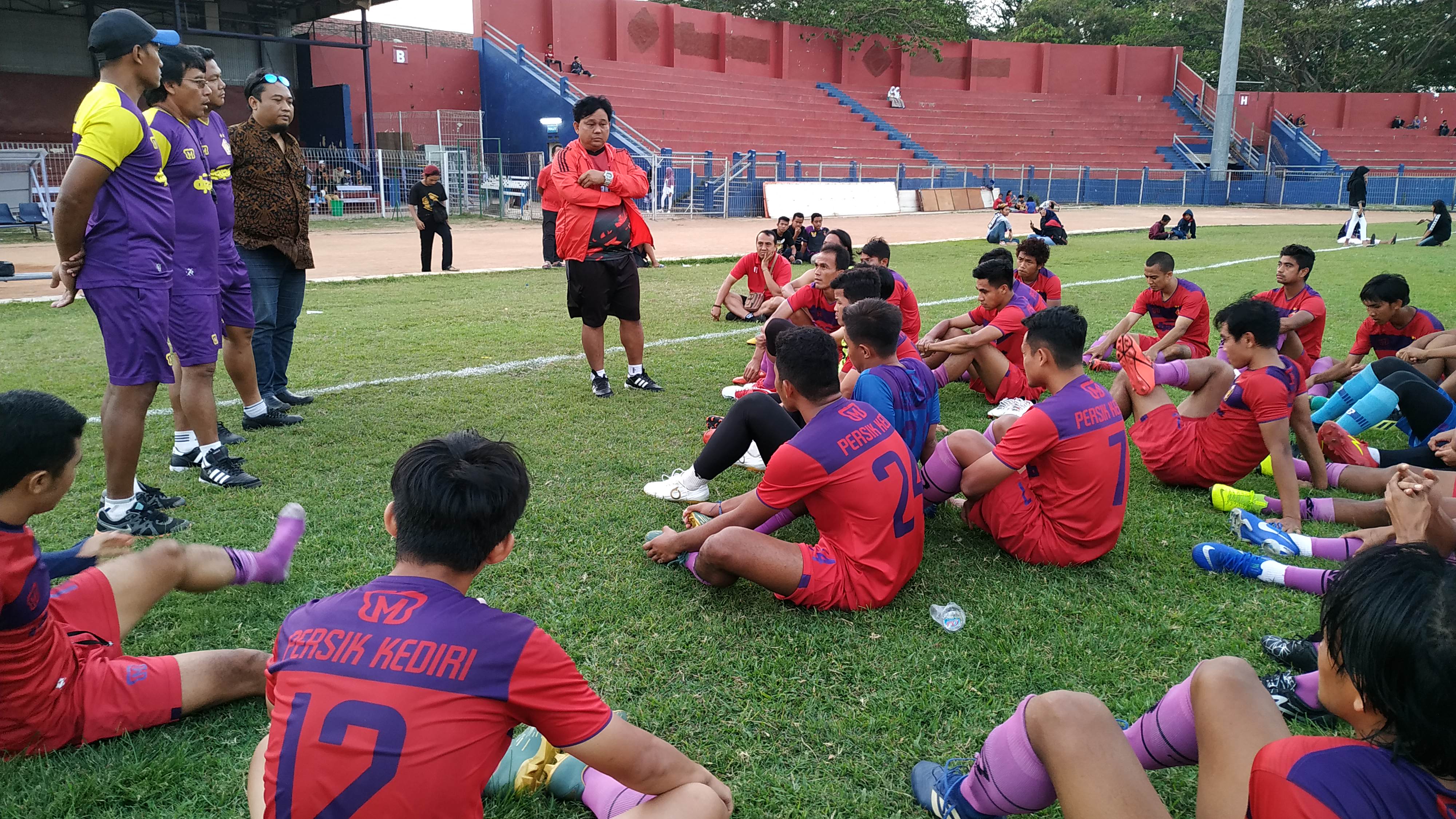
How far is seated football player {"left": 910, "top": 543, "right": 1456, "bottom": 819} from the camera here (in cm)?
147

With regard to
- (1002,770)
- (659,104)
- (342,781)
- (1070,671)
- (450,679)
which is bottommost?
(1070,671)

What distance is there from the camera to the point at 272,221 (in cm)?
605

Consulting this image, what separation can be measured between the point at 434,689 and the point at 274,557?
2.24 metres

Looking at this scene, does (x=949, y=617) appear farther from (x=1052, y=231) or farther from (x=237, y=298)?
(x=1052, y=231)

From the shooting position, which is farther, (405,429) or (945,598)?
(405,429)

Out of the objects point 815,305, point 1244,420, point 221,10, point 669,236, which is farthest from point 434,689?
point 221,10

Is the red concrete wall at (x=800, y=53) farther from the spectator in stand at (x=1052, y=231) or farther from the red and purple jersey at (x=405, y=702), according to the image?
the red and purple jersey at (x=405, y=702)

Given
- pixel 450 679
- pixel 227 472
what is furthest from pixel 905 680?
pixel 227 472

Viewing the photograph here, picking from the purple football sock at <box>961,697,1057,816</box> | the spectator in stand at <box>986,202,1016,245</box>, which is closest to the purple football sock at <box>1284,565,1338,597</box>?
the purple football sock at <box>961,697,1057,816</box>

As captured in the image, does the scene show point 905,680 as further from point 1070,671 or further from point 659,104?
point 659,104

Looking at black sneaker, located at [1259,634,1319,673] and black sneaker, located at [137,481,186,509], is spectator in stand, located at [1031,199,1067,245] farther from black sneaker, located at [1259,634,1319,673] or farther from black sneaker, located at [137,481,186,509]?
black sneaker, located at [137,481,186,509]

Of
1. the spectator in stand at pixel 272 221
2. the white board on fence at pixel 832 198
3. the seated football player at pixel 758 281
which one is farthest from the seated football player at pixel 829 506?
the white board on fence at pixel 832 198

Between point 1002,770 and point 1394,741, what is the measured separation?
843 millimetres

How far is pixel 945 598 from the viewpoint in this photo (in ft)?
12.2
